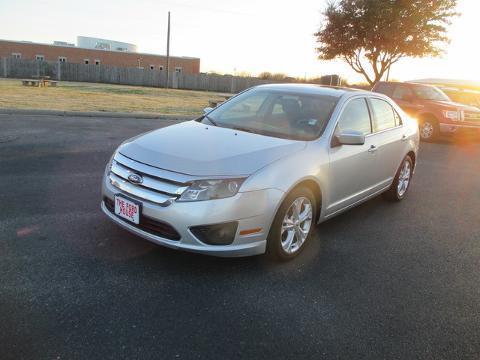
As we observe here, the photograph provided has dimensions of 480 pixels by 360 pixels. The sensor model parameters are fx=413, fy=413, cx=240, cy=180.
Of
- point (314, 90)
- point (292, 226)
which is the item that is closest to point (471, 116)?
point (314, 90)

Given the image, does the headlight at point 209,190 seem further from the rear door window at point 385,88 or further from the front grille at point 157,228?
the rear door window at point 385,88

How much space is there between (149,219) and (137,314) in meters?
0.79

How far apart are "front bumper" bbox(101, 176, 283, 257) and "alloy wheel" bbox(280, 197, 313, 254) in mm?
302

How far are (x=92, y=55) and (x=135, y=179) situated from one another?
49317 mm

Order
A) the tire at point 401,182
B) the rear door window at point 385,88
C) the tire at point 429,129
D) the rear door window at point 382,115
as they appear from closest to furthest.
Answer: the rear door window at point 382,115 → the tire at point 401,182 → the tire at point 429,129 → the rear door window at point 385,88

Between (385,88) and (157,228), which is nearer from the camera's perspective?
(157,228)

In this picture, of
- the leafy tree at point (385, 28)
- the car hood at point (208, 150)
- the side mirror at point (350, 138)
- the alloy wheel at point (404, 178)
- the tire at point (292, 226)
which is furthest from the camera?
the leafy tree at point (385, 28)

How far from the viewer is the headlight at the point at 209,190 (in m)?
3.24

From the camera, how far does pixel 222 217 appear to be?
10.6 feet

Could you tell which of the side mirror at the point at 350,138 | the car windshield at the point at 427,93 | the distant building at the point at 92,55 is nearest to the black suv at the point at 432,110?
the car windshield at the point at 427,93

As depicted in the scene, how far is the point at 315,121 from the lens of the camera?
4383 mm

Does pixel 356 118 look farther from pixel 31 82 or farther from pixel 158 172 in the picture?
pixel 31 82

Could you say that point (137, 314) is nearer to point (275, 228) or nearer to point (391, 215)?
point (275, 228)

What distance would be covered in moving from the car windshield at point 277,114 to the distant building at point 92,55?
4130cm
